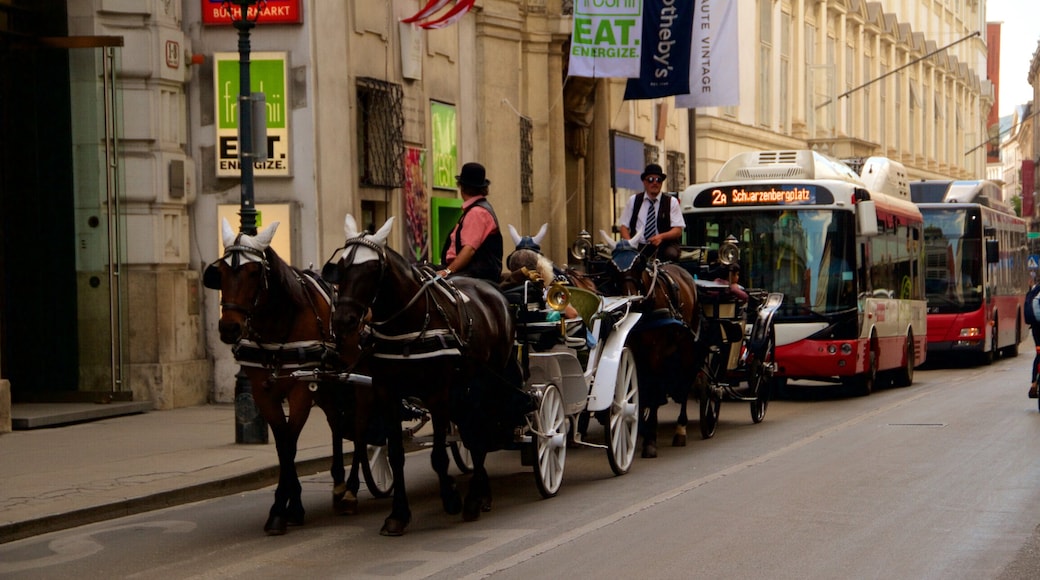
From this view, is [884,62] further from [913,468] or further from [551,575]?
[551,575]

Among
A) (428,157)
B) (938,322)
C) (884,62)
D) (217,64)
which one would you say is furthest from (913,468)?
(884,62)

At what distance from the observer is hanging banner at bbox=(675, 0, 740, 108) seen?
28594 mm

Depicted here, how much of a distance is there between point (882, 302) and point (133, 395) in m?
10.6

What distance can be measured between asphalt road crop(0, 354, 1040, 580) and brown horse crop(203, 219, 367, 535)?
53cm

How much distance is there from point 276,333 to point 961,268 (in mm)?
22530

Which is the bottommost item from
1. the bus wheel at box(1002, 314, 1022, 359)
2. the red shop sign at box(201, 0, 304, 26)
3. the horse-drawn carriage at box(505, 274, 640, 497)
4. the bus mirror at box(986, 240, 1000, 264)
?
the bus wheel at box(1002, 314, 1022, 359)

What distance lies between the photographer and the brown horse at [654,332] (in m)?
14.2

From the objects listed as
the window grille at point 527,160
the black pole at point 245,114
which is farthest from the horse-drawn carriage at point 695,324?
the window grille at point 527,160

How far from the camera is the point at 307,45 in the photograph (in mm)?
20391

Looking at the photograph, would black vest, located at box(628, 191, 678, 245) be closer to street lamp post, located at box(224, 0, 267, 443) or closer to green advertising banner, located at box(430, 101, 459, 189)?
street lamp post, located at box(224, 0, 267, 443)

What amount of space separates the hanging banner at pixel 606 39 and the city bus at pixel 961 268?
8.35 m

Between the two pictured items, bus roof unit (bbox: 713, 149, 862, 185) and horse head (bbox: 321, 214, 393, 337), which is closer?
horse head (bbox: 321, 214, 393, 337)

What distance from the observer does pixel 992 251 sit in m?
31.1

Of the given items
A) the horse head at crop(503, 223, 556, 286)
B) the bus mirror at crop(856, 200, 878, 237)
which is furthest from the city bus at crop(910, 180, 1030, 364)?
the horse head at crop(503, 223, 556, 286)
